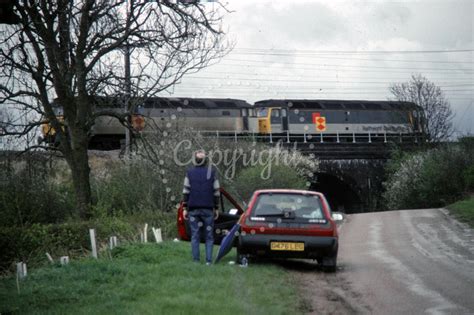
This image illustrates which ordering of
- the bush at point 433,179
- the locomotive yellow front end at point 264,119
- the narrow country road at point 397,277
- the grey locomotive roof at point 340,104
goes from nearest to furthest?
the narrow country road at point 397,277 < the bush at point 433,179 < the locomotive yellow front end at point 264,119 < the grey locomotive roof at point 340,104

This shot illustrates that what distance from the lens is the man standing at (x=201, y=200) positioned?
1326cm

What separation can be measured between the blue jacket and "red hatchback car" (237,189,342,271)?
1.00 meters

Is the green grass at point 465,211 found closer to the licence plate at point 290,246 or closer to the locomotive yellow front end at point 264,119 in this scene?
the licence plate at point 290,246

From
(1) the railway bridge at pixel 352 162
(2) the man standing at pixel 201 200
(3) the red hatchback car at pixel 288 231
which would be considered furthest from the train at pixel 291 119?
(2) the man standing at pixel 201 200

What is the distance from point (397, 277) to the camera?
504 inches

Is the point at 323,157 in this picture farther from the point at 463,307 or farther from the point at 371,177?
the point at 463,307

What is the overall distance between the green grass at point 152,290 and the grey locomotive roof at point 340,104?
43538 mm

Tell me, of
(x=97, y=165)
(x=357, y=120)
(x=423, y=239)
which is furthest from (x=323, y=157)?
(x=423, y=239)

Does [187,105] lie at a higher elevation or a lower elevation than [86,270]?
higher

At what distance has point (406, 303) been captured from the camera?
988cm

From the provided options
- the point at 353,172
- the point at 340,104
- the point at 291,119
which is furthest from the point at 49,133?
the point at 340,104

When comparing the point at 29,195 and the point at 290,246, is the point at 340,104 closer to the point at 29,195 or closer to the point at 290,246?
the point at 29,195

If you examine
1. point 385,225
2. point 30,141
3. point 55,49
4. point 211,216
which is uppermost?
point 55,49

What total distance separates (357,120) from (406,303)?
52.2 metres
